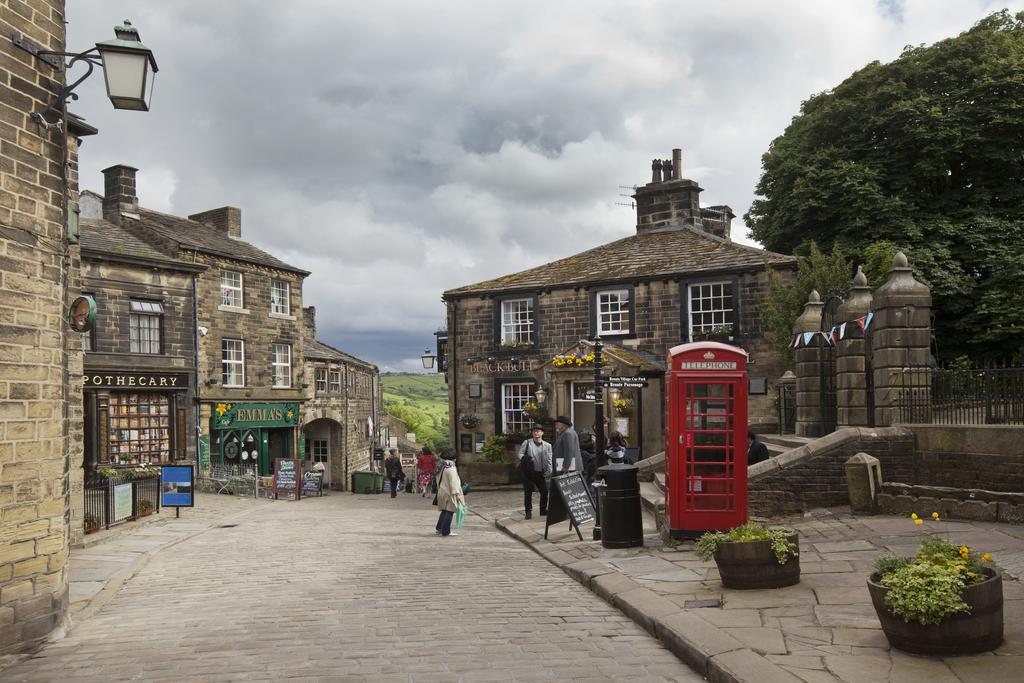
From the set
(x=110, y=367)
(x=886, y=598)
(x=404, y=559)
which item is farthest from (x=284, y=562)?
(x=110, y=367)

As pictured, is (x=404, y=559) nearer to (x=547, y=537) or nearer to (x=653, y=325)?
(x=547, y=537)

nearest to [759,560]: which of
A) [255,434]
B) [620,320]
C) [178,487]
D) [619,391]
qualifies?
[178,487]

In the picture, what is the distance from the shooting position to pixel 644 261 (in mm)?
26031

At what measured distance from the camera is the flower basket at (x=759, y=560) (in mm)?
8344

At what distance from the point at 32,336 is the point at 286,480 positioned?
20272 mm

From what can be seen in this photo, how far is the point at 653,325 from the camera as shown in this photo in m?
25.2

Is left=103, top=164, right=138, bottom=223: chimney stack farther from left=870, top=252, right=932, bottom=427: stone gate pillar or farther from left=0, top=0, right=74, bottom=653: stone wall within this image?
left=870, top=252, right=932, bottom=427: stone gate pillar

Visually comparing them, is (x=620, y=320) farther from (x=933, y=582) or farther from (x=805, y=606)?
(x=933, y=582)

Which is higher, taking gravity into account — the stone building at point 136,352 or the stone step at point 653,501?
the stone building at point 136,352

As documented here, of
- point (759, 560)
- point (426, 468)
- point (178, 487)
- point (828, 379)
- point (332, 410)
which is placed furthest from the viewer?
point (332, 410)

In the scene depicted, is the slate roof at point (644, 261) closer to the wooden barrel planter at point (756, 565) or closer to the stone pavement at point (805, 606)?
the stone pavement at point (805, 606)

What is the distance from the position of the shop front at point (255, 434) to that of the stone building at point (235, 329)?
37 mm

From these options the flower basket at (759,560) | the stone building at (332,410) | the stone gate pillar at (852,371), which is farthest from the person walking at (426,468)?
the flower basket at (759,560)

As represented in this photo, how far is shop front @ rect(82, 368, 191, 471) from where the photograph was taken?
82.9ft
